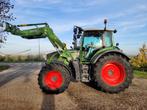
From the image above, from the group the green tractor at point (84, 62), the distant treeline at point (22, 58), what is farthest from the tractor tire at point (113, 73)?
the distant treeline at point (22, 58)

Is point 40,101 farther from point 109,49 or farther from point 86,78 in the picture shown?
point 109,49

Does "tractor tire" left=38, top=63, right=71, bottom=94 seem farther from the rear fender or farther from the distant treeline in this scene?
the distant treeline

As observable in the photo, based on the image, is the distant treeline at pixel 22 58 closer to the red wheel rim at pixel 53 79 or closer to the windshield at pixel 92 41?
the windshield at pixel 92 41

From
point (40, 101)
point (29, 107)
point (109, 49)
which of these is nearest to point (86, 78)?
point (109, 49)

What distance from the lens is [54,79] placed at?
1281 centimetres

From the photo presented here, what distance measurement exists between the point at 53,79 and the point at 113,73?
2.45 meters

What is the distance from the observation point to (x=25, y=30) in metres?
14.1

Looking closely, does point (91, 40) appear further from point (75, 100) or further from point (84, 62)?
point (75, 100)

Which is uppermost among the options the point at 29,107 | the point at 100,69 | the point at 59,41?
the point at 59,41

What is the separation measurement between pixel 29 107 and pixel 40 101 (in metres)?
1.03

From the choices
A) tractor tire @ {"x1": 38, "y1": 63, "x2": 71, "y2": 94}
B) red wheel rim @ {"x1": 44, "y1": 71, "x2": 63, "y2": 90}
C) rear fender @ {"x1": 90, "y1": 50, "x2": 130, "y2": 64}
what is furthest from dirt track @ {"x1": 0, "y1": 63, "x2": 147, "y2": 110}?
rear fender @ {"x1": 90, "y1": 50, "x2": 130, "y2": 64}

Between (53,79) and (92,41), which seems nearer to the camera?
(53,79)

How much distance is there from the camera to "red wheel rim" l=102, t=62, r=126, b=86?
1316 centimetres

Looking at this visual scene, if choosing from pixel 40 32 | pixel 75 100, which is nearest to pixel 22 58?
pixel 40 32
